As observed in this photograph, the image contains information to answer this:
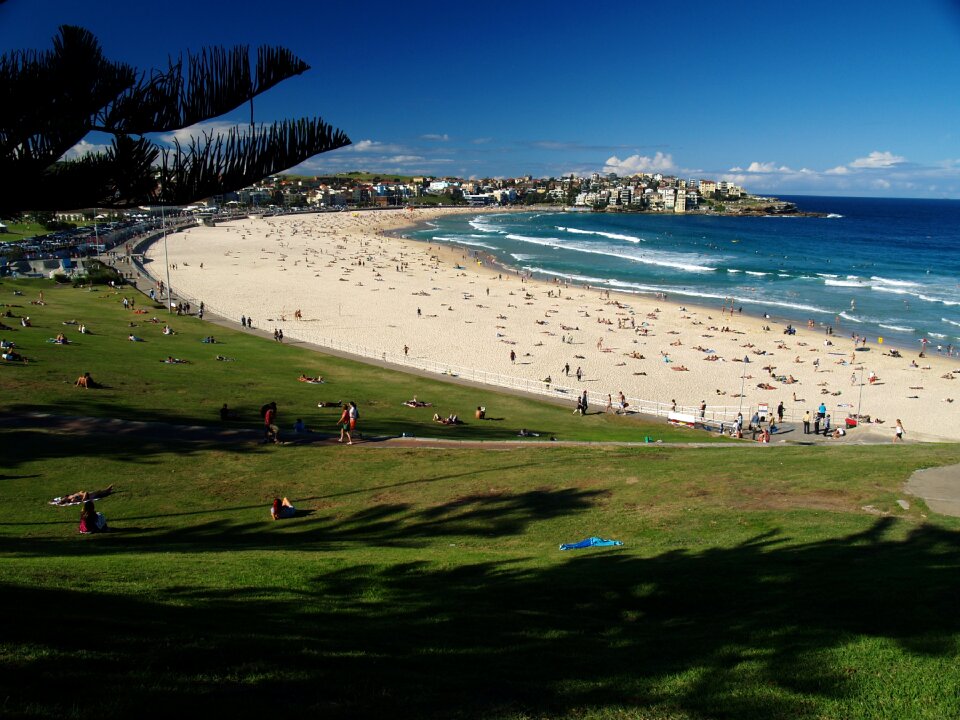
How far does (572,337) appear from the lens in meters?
36.0

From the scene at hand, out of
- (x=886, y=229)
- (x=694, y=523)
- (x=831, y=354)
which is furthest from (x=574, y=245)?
(x=694, y=523)

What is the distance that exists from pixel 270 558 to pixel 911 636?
20.7 ft

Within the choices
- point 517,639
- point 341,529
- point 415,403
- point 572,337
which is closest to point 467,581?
point 517,639

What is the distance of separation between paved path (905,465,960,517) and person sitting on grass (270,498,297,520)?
29.4 feet

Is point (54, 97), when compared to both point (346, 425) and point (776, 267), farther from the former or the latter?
point (776, 267)

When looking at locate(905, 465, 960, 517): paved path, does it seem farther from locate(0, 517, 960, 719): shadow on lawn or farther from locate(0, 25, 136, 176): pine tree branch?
locate(0, 25, 136, 176): pine tree branch

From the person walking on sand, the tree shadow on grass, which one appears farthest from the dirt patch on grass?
the person walking on sand

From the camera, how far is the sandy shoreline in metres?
26.4

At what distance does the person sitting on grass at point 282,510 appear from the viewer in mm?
10094

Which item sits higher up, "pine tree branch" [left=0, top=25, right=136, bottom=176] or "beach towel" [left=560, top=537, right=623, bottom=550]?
"pine tree branch" [left=0, top=25, right=136, bottom=176]

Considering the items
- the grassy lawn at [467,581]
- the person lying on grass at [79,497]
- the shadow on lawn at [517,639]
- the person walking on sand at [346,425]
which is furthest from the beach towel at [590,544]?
the person lying on grass at [79,497]

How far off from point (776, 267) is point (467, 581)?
71357 millimetres

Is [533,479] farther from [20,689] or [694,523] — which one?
[20,689]

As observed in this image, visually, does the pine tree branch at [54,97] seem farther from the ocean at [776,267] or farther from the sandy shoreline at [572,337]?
the ocean at [776,267]
